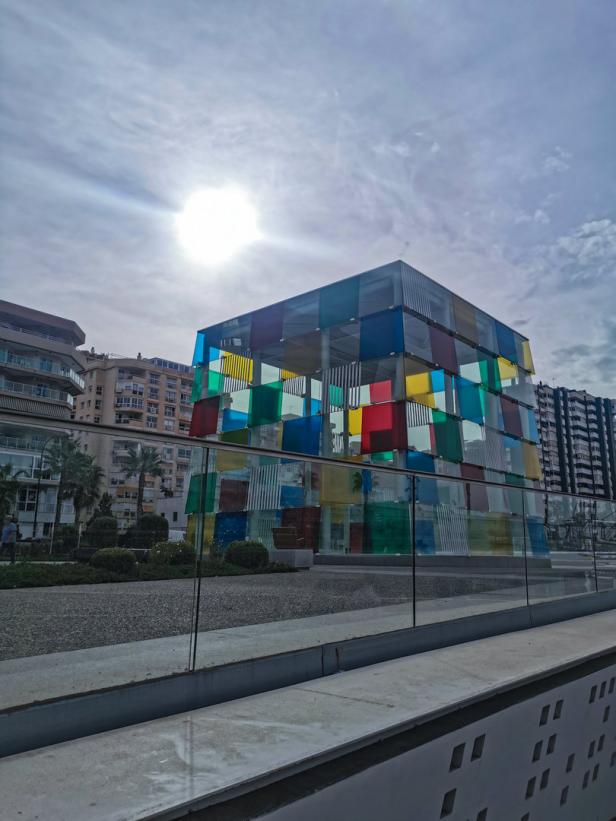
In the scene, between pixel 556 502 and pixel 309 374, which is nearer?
pixel 556 502

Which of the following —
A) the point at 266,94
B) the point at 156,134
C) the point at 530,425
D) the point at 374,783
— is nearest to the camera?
the point at 374,783

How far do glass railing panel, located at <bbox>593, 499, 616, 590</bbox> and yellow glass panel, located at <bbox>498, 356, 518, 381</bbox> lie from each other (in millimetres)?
20464

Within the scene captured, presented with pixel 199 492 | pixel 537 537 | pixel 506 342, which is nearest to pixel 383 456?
pixel 506 342

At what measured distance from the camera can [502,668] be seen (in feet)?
13.5

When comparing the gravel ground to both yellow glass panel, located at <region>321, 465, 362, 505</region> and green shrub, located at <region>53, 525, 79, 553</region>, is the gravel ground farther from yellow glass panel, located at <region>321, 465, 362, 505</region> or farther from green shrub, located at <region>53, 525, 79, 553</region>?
yellow glass panel, located at <region>321, 465, 362, 505</region>

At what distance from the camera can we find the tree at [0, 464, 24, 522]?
2893 millimetres

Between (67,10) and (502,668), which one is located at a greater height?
(67,10)

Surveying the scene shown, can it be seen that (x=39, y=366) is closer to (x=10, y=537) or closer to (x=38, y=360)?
(x=38, y=360)

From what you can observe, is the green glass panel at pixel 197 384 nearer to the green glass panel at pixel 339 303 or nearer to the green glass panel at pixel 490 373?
the green glass panel at pixel 339 303

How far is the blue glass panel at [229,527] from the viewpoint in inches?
155

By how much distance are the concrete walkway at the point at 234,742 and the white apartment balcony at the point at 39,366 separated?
7549 centimetres

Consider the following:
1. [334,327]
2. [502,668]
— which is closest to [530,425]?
[334,327]

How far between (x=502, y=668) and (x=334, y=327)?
862 inches

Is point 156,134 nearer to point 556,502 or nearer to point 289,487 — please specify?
point 289,487
